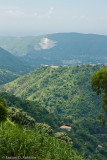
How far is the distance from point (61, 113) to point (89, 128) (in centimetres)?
3315

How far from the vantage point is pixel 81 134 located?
8825 centimetres

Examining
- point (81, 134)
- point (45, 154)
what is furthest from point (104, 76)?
point (81, 134)

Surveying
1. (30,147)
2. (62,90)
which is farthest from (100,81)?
(62,90)

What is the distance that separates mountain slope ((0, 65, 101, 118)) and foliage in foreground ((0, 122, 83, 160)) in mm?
114214

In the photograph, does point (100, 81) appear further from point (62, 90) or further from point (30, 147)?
point (62, 90)

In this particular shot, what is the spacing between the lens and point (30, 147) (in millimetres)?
12508

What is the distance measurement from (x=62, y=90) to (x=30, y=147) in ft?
457

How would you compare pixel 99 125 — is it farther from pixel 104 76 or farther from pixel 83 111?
pixel 104 76

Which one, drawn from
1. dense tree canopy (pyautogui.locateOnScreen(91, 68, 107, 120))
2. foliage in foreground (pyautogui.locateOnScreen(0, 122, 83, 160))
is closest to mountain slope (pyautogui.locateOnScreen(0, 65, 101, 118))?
dense tree canopy (pyautogui.locateOnScreen(91, 68, 107, 120))

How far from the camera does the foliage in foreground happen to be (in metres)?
12.4

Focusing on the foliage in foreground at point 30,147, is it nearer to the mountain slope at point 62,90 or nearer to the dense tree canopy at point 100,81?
the dense tree canopy at point 100,81

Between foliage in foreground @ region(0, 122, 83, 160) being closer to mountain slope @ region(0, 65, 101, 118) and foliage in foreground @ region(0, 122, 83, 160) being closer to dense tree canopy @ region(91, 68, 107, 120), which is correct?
dense tree canopy @ region(91, 68, 107, 120)

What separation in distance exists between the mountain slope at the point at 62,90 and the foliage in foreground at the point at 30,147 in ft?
375

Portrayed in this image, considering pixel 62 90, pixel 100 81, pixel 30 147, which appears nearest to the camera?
pixel 30 147
